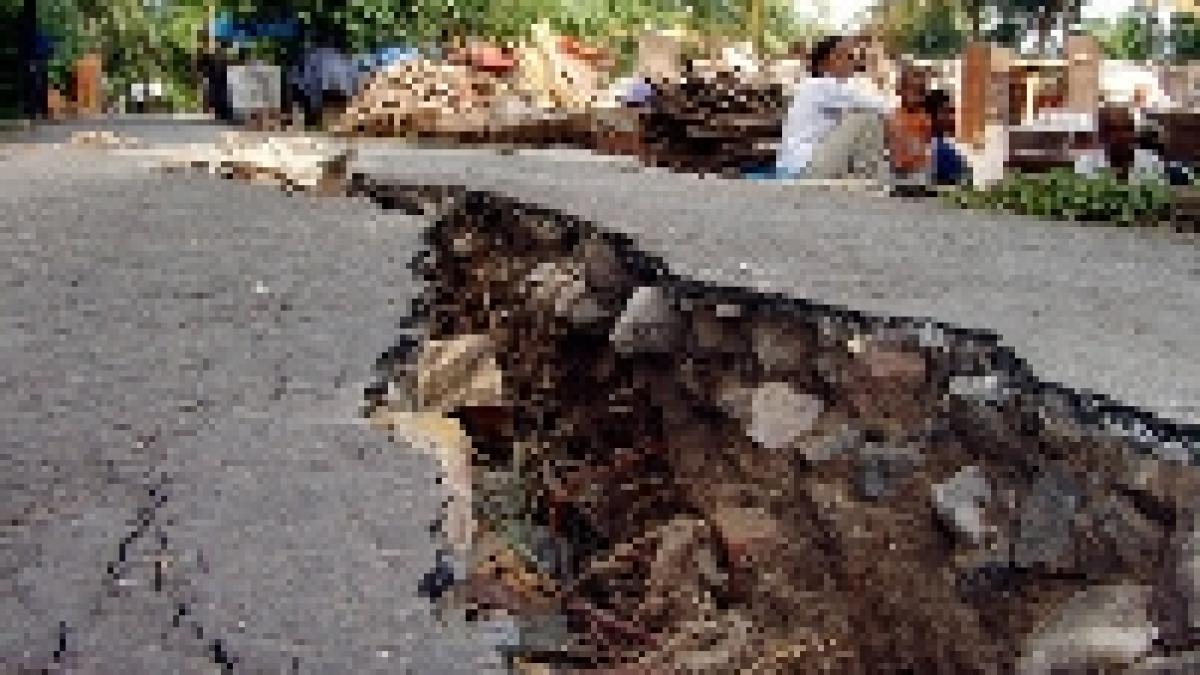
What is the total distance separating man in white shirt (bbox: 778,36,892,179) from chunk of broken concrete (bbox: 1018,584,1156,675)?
6.16m

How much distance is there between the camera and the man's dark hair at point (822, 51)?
9.48 m

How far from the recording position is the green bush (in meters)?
7.46

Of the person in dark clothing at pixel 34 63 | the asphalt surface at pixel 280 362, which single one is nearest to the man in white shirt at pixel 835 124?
the asphalt surface at pixel 280 362

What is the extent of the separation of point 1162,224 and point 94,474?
5.56 m

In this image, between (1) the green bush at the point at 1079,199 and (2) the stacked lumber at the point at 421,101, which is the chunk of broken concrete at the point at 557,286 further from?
(2) the stacked lumber at the point at 421,101

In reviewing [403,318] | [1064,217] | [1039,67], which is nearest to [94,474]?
[403,318]

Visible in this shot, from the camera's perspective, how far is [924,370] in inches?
147

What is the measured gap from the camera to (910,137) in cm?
1054

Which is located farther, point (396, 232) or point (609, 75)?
point (609, 75)

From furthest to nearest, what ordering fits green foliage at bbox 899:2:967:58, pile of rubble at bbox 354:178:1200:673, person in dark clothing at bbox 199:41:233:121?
1. green foliage at bbox 899:2:967:58
2. person in dark clothing at bbox 199:41:233:121
3. pile of rubble at bbox 354:178:1200:673

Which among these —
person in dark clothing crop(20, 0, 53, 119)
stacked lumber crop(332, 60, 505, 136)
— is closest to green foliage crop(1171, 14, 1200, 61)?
stacked lumber crop(332, 60, 505, 136)

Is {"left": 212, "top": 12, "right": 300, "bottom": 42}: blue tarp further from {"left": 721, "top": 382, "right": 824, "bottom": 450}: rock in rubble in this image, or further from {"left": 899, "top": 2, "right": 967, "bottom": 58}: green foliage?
{"left": 899, "top": 2, "right": 967, "bottom": 58}: green foliage

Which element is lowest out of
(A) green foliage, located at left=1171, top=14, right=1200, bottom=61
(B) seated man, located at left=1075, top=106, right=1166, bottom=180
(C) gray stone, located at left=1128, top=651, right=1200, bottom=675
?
(C) gray stone, located at left=1128, top=651, right=1200, bottom=675

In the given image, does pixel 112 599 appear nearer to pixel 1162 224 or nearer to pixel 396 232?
pixel 396 232
